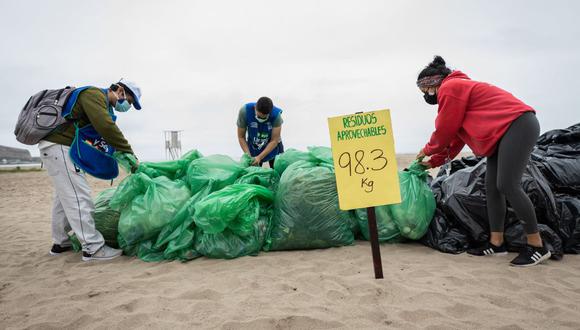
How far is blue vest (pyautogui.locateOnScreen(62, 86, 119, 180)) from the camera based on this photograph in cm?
277

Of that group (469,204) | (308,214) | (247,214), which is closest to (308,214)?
(308,214)

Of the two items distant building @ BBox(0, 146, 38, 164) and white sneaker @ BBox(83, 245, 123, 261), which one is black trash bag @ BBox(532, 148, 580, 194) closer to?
white sneaker @ BBox(83, 245, 123, 261)

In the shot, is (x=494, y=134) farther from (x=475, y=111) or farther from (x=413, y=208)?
(x=413, y=208)

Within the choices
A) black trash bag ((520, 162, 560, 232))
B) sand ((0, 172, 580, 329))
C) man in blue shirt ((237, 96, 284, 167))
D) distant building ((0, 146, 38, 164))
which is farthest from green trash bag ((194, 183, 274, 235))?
distant building ((0, 146, 38, 164))

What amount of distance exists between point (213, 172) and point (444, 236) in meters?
1.95

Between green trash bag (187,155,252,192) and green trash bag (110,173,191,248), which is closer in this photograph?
green trash bag (110,173,191,248)

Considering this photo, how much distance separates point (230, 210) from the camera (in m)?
2.52

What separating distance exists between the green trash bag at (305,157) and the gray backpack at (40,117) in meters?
1.76

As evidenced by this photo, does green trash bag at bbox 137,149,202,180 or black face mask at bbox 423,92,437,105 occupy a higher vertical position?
black face mask at bbox 423,92,437,105

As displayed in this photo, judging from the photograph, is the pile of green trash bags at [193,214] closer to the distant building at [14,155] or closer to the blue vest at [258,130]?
the blue vest at [258,130]

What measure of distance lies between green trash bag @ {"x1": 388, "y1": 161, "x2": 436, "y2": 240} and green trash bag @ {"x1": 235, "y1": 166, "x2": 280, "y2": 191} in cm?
101

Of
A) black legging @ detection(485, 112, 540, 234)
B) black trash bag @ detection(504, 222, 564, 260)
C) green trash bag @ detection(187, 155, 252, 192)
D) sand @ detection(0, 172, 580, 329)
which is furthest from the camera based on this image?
green trash bag @ detection(187, 155, 252, 192)

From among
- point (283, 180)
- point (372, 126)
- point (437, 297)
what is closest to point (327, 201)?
point (283, 180)

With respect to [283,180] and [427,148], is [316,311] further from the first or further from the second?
[427,148]
